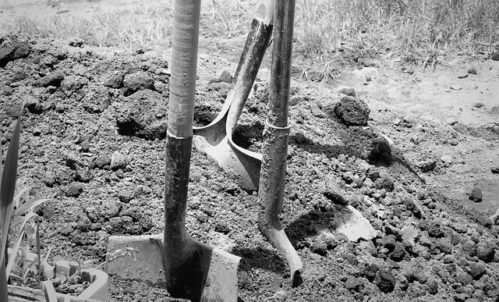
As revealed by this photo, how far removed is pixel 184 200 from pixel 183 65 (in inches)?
20.7

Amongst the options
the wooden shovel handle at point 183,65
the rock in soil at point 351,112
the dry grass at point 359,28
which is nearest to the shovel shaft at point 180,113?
the wooden shovel handle at point 183,65

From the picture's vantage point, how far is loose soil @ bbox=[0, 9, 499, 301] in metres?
3.00

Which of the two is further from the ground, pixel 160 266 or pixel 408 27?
pixel 408 27

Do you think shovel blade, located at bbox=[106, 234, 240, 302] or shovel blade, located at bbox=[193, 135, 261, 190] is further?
shovel blade, located at bbox=[193, 135, 261, 190]

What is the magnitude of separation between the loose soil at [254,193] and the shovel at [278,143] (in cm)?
7

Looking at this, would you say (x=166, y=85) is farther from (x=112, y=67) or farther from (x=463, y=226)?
(x=463, y=226)

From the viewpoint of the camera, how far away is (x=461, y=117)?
4.78m

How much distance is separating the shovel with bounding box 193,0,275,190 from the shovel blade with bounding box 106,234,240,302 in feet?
2.28

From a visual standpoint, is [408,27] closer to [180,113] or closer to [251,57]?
[251,57]

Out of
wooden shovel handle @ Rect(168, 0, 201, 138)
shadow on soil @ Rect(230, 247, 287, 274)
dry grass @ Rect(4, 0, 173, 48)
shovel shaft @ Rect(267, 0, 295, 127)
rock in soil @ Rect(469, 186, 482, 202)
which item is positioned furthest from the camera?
dry grass @ Rect(4, 0, 173, 48)

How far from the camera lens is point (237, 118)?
355 cm

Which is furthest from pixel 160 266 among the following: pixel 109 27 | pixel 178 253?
pixel 109 27

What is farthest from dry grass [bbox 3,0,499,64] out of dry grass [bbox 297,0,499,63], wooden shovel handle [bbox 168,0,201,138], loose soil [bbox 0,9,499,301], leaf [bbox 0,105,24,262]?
leaf [bbox 0,105,24,262]

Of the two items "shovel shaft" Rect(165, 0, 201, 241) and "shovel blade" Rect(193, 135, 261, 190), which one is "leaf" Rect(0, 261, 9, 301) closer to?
"shovel shaft" Rect(165, 0, 201, 241)
